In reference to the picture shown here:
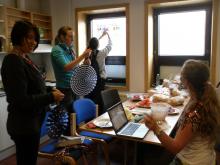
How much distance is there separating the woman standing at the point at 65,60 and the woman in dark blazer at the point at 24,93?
0.72 m

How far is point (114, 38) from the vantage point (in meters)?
3.92

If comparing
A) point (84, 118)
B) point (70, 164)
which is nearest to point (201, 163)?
point (70, 164)

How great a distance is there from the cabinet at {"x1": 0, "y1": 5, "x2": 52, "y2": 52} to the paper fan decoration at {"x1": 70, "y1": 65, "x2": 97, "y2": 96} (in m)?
1.61

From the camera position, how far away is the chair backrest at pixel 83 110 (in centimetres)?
236

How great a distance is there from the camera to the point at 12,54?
54.0 inches

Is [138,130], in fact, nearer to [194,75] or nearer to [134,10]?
[194,75]

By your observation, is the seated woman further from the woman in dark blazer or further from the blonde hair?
the woman in dark blazer

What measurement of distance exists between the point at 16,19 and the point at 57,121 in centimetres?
214

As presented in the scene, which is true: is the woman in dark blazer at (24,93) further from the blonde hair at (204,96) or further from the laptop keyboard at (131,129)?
the blonde hair at (204,96)

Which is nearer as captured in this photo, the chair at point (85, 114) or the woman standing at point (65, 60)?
the woman standing at point (65, 60)

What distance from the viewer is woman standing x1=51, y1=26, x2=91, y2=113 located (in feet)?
7.27

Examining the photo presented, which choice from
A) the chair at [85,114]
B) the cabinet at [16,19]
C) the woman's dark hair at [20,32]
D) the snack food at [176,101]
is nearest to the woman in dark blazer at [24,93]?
the woman's dark hair at [20,32]

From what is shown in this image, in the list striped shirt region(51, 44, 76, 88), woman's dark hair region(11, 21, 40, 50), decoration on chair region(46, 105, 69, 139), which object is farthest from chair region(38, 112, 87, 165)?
woman's dark hair region(11, 21, 40, 50)

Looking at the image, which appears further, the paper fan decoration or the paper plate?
the paper fan decoration
